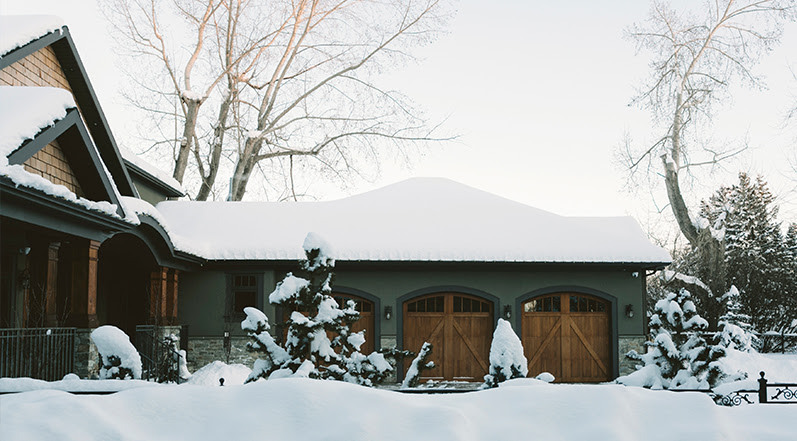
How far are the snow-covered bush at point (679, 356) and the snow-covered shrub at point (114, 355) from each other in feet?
25.1

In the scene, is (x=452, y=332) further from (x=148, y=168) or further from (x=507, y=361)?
(x=148, y=168)

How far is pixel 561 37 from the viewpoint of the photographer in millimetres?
21812

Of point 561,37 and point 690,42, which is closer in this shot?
point 561,37

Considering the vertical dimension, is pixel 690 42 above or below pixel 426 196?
above

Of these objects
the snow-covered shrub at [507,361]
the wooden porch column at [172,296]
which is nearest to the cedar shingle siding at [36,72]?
the wooden porch column at [172,296]

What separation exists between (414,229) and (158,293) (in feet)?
21.3

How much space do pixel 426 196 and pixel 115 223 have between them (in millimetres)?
11008

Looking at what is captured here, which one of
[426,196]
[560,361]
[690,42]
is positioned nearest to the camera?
[560,361]

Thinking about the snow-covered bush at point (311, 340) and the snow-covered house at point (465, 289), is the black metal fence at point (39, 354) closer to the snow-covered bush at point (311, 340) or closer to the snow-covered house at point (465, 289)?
the snow-covered bush at point (311, 340)

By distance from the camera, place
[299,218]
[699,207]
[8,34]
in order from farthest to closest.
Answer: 1. [699,207]
2. [299,218]
3. [8,34]

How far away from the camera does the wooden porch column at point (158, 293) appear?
1491cm

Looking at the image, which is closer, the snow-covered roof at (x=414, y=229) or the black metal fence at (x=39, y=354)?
the black metal fence at (x=39, y=354)

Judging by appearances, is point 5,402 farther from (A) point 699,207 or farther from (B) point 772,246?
(A) point 699,207

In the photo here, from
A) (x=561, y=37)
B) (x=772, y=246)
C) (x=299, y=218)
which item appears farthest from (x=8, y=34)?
(x=772, y=246)
